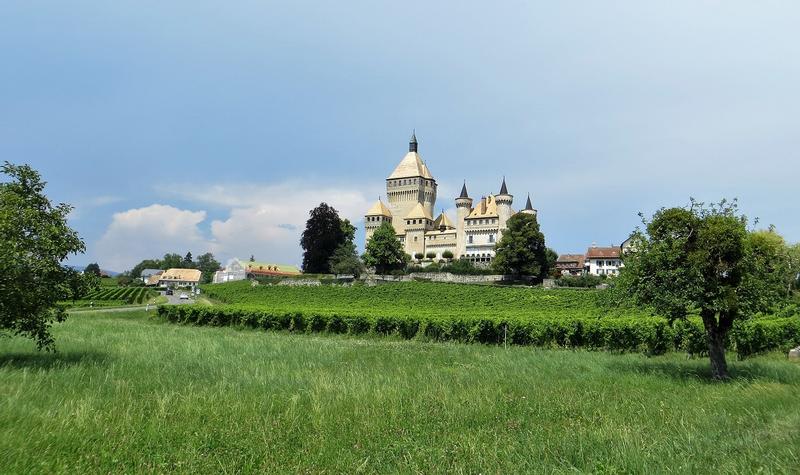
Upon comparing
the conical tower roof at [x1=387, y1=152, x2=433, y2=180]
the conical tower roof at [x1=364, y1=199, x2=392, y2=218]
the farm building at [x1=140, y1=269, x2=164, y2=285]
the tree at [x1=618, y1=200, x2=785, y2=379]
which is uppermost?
the conical tower roof at [x1=387, y1=152, x2=433, y2=180]

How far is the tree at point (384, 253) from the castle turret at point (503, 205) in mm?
23105

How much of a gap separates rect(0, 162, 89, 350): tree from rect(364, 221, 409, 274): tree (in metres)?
73.8

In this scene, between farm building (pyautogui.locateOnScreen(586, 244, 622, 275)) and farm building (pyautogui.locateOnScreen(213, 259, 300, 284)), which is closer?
farm building (pyautogui.locateOnScreen(586, 244, 622, 275))

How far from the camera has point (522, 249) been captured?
7162cm

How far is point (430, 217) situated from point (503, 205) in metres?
20.2

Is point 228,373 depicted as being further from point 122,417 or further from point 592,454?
point 592,454

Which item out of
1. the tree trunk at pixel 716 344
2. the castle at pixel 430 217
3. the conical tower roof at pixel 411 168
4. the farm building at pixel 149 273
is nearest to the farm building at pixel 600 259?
the castle at pixel 430 217

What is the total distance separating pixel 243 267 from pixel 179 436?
12106cm

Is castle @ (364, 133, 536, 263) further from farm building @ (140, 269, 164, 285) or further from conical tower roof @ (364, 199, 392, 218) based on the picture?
farm building @ (140, 269, 164, 285)

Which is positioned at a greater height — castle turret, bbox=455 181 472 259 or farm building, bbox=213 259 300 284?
castle turret, bbox=455 181 472 259

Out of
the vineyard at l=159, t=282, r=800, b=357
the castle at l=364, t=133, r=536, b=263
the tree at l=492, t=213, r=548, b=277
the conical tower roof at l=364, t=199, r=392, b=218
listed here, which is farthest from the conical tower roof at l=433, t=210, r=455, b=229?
the vineyard at l=159, t=282, r=800, b=357

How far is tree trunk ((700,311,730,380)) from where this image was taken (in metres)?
13.4

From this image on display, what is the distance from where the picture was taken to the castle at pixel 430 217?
328ft

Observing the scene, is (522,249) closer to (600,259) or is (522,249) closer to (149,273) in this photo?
(600,259)
